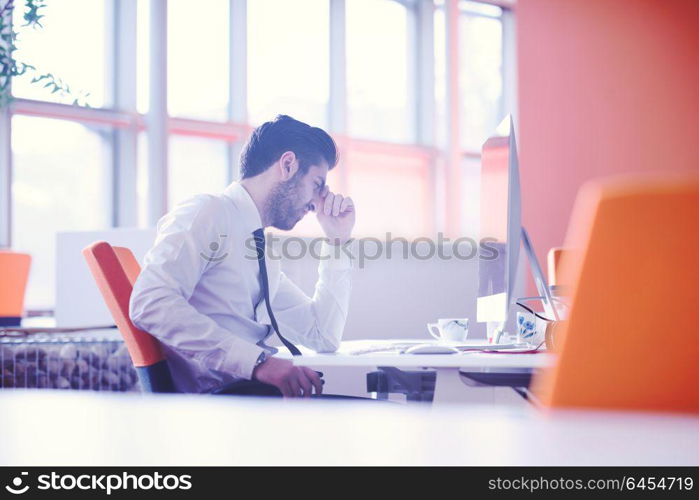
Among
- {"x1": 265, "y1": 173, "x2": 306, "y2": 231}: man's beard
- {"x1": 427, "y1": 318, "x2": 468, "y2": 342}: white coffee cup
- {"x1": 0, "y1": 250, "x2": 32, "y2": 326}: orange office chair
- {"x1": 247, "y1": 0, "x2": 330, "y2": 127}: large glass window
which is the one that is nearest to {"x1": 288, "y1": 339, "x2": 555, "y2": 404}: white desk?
{"x1": 427, "y1": 318, "x2": 468, "y2": 342}: white coffee cup

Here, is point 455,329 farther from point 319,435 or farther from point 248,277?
point 319,435

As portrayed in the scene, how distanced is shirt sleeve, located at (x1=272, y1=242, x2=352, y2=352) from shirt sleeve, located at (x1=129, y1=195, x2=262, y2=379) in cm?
44

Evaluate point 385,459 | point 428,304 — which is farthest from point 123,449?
point 428,304

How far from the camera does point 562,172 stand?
18.5 ft

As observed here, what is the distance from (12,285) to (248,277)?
12.2ft

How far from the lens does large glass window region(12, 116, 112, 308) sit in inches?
235

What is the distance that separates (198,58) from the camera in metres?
6.56

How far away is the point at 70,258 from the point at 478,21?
508 cm

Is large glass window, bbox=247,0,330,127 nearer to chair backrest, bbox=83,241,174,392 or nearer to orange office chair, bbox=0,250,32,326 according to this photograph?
orange office chair, bbox=0,250,32,326

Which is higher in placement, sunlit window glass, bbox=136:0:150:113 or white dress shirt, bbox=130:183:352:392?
sunlit window glass, bbox=136:0:150:113

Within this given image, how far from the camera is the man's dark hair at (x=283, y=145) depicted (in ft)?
6.82

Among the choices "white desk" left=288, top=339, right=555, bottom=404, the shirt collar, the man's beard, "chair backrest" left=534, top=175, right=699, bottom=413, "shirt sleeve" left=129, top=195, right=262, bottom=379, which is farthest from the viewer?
the man's beard
